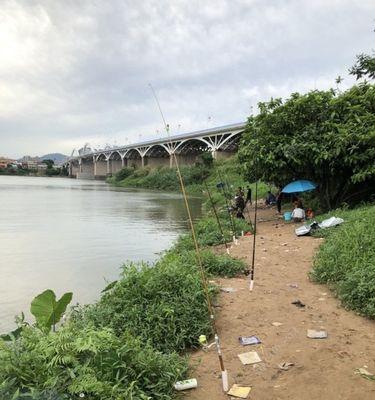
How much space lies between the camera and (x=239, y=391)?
379cm

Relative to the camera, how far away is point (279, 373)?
4105mm

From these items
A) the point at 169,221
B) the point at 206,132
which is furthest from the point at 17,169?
the point at 169,221

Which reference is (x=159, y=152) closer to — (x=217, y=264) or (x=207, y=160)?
(x=207, y=160)

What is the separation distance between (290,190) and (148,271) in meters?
9.44

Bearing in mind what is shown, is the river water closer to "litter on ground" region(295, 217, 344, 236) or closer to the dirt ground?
the dirt ground

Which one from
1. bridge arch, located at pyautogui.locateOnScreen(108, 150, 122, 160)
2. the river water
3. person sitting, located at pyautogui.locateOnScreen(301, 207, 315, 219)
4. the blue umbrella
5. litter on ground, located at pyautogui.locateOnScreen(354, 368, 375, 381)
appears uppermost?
bridge arch, located at pyautogui.locateOnScreen(108, 150, 122, 160)

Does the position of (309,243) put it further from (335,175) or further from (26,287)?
(26,287)

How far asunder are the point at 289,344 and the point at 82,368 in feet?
8.26

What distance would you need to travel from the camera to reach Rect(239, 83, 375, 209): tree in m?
12.9

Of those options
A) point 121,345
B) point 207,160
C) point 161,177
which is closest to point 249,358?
point 121,345

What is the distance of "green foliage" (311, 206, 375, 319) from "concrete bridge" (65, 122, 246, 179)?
59.2 ft

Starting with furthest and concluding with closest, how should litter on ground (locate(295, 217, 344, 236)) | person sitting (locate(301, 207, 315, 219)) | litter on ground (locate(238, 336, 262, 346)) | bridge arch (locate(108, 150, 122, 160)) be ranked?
1. bridge arch (locate(108, 150, 122, 160))
2. person sitting (locate(301, 207, 315, 219))
3. litter on ground (locate(295, 217, 344, 236))
4. litter on ground (locate(238, 336, 262, 346))

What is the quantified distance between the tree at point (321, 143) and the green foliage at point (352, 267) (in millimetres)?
4731

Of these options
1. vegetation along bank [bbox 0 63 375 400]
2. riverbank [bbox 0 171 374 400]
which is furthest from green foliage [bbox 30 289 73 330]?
riverbank [bbox 0 171 374 400]
